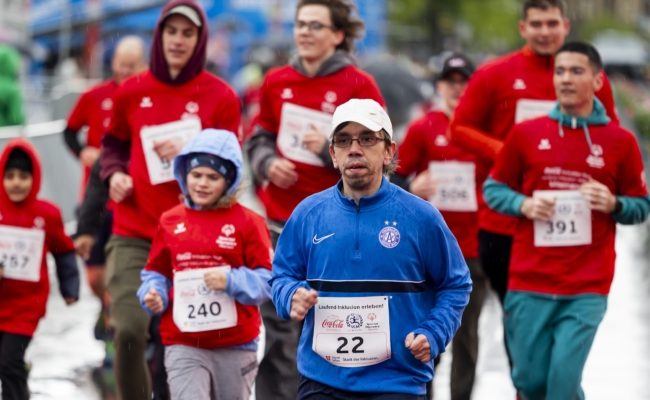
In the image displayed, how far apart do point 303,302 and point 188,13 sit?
9.48 feet

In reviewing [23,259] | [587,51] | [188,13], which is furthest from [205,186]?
[587,51]

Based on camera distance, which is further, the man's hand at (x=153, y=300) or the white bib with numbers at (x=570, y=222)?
the white bib with numbers at (x=570, y=222)

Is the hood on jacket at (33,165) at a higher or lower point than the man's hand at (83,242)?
higher

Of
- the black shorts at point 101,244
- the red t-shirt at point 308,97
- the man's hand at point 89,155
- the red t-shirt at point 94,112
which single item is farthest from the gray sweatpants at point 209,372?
the red t-shirt at point 94,112

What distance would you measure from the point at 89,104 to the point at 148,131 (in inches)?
157

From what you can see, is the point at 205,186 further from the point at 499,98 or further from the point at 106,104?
the point at 106,104

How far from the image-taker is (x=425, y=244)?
231 inches

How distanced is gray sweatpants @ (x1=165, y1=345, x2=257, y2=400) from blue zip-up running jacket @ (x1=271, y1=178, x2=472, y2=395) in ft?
4.24

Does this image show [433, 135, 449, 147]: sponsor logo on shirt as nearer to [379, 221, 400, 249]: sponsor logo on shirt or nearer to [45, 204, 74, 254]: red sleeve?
[45, 204, 74, 254]: red sleeve

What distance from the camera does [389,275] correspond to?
19.1 feet

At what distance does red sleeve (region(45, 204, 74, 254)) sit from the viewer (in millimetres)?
8727

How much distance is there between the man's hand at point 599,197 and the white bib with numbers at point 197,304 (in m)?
1.86

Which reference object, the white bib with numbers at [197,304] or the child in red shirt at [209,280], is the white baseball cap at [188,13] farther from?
the white bib with numbers at [197,304]

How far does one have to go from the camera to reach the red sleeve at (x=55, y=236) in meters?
8.73
